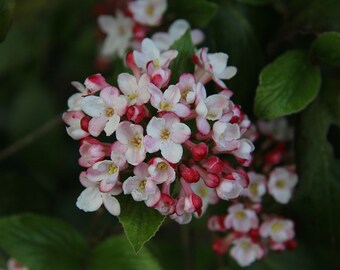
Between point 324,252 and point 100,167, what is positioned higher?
point 100,167

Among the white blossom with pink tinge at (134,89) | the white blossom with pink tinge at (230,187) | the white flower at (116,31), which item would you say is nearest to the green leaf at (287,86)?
the white blossom with pink tinge at (230,187)

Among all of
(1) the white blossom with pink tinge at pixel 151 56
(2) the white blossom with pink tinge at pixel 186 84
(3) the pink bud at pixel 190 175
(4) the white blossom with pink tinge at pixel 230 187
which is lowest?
(4) the white blossom with pink tinge at pixel 230 187

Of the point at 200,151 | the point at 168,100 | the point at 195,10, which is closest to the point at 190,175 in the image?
the point at 200,151

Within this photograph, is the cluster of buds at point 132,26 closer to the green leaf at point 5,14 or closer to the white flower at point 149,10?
the white flower at point 149,10

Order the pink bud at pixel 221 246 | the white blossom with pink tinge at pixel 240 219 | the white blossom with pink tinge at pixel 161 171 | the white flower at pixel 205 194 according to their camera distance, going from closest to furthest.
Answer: the white blossom with pink tinge at pixel 161 171, the white flower at pixel 205 194, the white blossom with pink tinge at pixel 240 219, the pink bud at pixel 221 246

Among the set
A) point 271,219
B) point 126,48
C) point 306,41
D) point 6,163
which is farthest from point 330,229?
point 6,163

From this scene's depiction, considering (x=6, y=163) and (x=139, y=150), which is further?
(x=6, y=163)

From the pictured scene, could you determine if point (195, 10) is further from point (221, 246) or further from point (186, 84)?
point (221, 246)

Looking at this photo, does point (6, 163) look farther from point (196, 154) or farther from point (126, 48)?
point (196, 154)
